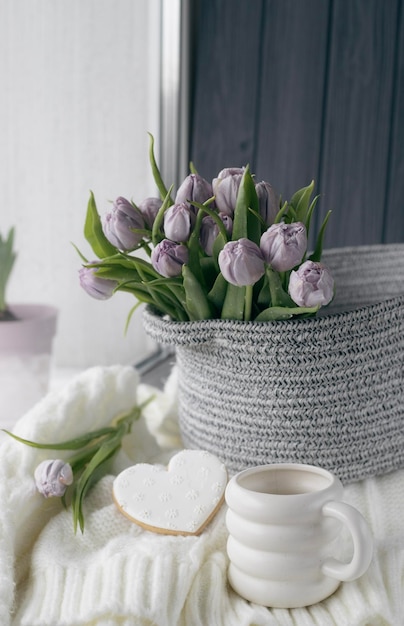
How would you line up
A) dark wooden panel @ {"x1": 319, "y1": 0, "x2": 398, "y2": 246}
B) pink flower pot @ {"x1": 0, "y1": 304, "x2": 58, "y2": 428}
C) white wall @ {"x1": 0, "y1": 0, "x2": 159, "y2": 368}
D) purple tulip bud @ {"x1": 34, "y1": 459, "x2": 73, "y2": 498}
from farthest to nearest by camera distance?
dark wooden panel @ {"x1": 319, "y1": 0, "x2": 398, "y2": 246}, white wall @ {"x1": 0, "y1": 0, "x2": 159, "y2": 368}, pink flower pot @ {"x1": 0, "y1": 304, "x2": 58, "y2": 428}, purple tulip bud @ {"x1": 34, "y1": 459, "x2": 73, "y2": 498}

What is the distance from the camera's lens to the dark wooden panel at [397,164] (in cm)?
157

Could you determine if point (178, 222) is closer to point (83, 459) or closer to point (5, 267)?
point (83, 459)

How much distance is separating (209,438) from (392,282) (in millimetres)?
303

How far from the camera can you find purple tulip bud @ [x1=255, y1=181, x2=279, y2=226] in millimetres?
663

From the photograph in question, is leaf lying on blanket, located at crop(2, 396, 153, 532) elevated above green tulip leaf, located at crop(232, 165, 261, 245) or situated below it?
below

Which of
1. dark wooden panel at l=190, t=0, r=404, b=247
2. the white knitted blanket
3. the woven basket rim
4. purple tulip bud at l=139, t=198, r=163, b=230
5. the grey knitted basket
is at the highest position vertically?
dark wooden panel at l=190, t=0, r=404, b=247

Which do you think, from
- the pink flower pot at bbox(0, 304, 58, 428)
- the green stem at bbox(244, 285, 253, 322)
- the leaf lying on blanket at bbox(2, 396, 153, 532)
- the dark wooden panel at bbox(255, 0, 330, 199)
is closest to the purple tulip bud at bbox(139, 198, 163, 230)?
the green stem at bbox(244, 285, 253, 322)

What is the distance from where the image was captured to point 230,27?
5.26 feet

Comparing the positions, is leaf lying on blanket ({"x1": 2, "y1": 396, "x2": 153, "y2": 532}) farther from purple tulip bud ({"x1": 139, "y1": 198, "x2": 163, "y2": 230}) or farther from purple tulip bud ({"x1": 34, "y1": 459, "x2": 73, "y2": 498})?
purple tulip bud ({"x1": 139, "y1": 198, "x2": 163, "y2": 230})

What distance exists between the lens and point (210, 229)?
2.19ft

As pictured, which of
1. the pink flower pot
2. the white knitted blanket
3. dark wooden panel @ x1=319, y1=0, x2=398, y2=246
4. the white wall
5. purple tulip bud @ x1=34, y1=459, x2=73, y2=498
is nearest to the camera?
the white knitted blanket

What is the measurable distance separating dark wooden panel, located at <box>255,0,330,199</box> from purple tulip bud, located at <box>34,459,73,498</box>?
1.08m

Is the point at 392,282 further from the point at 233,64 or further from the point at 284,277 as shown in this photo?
the point at 233,64

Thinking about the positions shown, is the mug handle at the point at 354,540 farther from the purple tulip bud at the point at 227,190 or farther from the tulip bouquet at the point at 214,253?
the purple tulip bud at the point at 227,190
